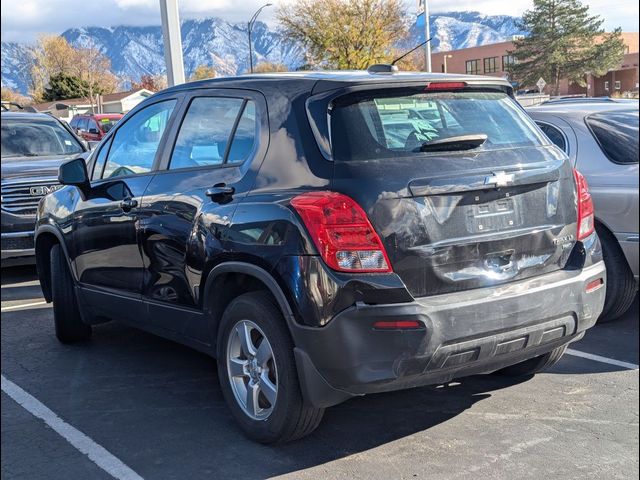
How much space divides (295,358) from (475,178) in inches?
46.0

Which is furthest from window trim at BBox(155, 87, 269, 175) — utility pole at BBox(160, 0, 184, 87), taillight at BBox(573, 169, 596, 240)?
utility pole at BBox(160, 0, 184, 87)

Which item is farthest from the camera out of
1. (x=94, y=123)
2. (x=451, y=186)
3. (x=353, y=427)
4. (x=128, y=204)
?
(x=94, y=123)

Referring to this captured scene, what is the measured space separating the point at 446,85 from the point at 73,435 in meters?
2.67

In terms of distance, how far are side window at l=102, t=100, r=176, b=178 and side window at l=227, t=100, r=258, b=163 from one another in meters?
0.79

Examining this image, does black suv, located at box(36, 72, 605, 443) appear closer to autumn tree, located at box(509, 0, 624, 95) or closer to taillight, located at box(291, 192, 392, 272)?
taillight, located at box(291, 192, 392, 272)

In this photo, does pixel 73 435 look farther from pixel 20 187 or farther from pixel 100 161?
pixel 20 187

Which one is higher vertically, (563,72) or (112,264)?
(563,72)

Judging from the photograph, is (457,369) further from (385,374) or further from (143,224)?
(143,224)

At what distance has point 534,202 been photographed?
11.6 feet

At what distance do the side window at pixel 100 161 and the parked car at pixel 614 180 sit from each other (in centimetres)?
340

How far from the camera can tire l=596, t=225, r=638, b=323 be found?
5250 millimetres

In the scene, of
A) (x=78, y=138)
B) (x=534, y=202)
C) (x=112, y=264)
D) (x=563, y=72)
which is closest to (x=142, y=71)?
(x=78, y=138)

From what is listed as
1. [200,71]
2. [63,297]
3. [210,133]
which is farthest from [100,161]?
[200,71]

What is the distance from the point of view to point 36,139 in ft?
29.7
